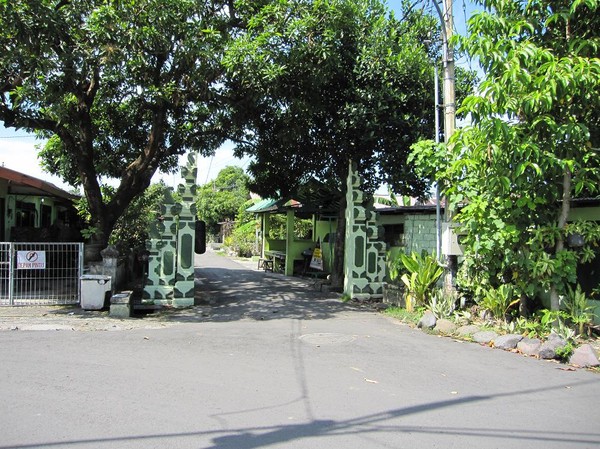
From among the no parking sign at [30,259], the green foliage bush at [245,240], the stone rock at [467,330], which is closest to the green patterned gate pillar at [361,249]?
the stone rock at [467,330]

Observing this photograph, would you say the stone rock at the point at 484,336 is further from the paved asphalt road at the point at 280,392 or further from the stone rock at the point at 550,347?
the stone rock at the point at 550,347

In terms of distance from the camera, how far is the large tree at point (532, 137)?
696 centimetres

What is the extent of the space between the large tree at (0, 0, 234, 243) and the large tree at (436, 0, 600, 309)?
5534 mm

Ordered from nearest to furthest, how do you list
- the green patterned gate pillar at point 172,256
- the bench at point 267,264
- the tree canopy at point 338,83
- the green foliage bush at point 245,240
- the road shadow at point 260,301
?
the tree canopy at point 338,83 → the road shadow at point 260,301 → the green patterned gate pillar at point 172,256 → the bench at point 267,264 → the green foliage bush at point 245,240

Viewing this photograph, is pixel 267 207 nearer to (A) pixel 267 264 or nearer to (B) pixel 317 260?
(A) pixel 267 264

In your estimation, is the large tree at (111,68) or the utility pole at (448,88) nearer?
the large tree at (111,68)

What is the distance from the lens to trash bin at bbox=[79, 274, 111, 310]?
1054 cm

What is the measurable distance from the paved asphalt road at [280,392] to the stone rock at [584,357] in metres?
0.26

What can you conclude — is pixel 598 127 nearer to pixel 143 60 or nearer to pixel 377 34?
pixel 377 34

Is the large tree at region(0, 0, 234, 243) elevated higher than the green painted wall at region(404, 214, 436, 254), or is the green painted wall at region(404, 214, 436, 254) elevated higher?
the large tree at region(0, 0, 234, 243)

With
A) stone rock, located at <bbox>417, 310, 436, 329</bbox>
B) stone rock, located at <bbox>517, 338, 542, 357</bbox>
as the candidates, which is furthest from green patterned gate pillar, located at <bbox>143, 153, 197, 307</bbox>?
stone rock, located at <bbox>517, 338, 542, 357</bbox>

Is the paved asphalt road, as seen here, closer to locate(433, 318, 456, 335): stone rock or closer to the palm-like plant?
locate(433, 318, 456, 335): stone rock

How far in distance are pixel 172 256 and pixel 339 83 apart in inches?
228

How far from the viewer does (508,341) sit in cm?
771
